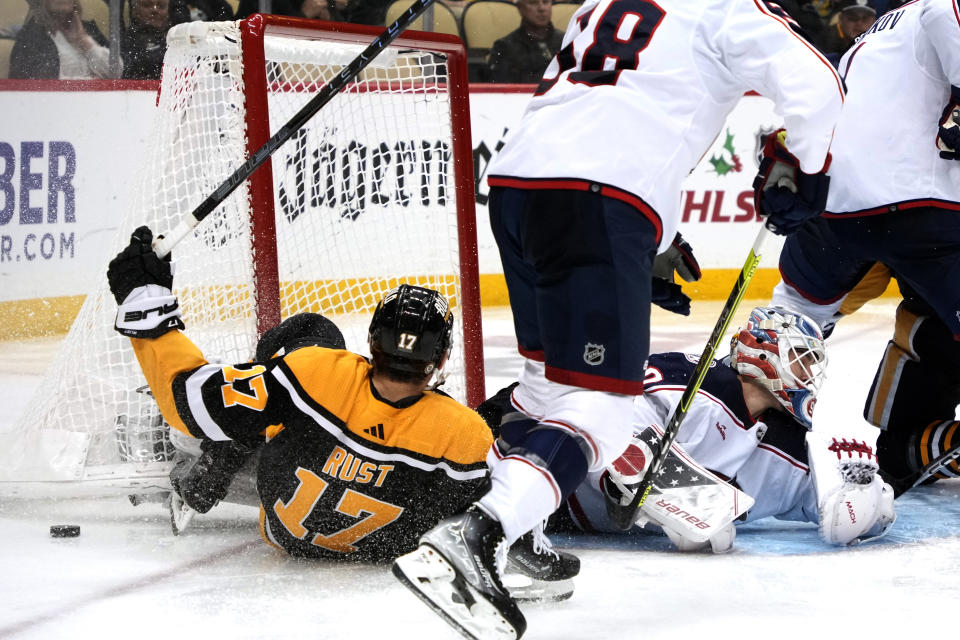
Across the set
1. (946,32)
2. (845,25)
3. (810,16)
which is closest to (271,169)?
(946,32)

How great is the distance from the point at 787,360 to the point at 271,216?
3.62 ft

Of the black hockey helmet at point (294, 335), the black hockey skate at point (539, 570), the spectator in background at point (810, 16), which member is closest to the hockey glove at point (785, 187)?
the black hockey skate at point (539, 570)

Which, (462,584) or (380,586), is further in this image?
(380,586)

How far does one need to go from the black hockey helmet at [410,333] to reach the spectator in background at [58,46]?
127 inches

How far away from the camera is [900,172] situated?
2.69 meters

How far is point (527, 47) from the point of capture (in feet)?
19.7

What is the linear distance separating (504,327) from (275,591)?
3.26 meters

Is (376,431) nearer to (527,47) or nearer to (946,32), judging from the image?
(946,32)

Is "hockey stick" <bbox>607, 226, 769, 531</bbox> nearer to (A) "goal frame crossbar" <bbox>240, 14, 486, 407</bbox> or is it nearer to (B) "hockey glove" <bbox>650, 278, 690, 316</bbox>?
(B) "hockey glove" <bbox>650, 278, 690, 316</bbox>

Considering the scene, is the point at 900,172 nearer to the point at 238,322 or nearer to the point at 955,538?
the point at 955,538

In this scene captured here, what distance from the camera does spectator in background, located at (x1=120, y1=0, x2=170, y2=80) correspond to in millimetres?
4914

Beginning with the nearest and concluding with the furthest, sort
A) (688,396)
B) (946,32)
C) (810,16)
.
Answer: (688,396)
(946,32)
(810,16)

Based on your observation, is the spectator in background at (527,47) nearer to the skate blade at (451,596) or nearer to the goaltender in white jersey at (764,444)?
the goaltender in white jersey at (764,444)

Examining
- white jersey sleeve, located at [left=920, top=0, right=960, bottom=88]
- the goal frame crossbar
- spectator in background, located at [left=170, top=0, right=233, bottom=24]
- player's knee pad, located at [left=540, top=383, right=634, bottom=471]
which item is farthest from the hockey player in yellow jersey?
spectator in background, located at [left=170, top=0, right=233, bottom=24]
